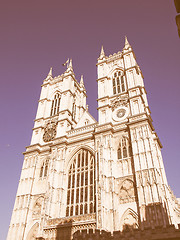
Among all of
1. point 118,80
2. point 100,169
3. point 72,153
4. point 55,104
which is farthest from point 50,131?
point 118,80

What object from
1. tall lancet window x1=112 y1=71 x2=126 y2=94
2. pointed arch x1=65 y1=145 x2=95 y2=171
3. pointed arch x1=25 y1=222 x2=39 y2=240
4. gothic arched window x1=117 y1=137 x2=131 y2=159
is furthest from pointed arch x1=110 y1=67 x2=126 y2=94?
pointed arch x1=25 y1=222 x2=39 y2=240

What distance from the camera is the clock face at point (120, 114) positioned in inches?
1204

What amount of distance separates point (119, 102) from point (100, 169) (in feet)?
36.9

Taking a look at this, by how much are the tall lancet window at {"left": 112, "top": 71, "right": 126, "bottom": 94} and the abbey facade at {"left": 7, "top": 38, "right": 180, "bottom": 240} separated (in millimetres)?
188

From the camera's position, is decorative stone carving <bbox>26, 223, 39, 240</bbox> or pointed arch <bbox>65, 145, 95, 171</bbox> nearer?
decorative stone carving <bbox>26, 223, 39, 240</bbox>

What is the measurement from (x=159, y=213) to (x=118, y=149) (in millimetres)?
9507

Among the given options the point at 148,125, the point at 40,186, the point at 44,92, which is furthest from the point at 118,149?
the point at 44,92

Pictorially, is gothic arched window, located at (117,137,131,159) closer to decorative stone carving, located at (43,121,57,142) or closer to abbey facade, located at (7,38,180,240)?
abbey facade, located at (7,38,180,240)

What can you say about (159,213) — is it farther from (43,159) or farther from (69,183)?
(43,159)

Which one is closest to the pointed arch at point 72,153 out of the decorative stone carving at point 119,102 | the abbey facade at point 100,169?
the abbey facade at point 100,169

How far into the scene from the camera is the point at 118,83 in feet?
116

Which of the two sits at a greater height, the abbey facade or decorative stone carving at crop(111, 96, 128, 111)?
decorative stone carving at crop(111, 96, 128, 111)

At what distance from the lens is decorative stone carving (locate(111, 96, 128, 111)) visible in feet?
104

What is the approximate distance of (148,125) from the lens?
2745 centimetres
